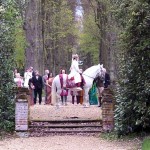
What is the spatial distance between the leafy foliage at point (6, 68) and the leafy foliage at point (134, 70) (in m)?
3.75

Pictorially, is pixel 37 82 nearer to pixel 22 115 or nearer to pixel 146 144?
pixel 22 115

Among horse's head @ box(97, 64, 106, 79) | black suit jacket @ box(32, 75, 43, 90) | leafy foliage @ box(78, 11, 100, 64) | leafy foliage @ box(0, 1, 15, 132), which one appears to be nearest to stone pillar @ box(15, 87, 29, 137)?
leafy foliage @ box(0, 1, 15, 132)

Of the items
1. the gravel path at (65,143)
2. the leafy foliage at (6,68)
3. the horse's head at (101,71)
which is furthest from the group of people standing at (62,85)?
the gravel path at (65,143)

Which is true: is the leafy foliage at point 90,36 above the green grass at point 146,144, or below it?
above

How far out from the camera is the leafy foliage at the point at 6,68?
15883mm

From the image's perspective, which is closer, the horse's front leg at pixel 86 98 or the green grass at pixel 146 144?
the green grass at pixel 146 144

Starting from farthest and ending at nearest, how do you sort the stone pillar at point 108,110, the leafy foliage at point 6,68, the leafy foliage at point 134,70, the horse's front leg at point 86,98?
the horse's front leg at point 86,98 < the leafy foliage at point 6,68 < the stone pillar at point 108,110 < the leafy foliage at point 134,70

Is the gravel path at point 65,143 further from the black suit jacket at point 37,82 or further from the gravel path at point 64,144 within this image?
the black suit jacket at point 37,82

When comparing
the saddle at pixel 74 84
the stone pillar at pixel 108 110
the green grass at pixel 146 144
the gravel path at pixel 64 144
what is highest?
the saddle at pixel 74 84

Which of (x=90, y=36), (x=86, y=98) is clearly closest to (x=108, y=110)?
(x=86, y=98)

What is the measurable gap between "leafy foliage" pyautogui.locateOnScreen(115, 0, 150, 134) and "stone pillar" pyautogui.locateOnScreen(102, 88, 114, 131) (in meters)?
0.68

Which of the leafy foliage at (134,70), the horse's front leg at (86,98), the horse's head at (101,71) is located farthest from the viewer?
the horse's front leg at (86,98)

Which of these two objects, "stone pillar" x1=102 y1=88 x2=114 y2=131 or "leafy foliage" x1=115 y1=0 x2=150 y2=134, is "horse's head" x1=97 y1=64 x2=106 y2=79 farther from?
"leafy foliage" x1=115 y1=0 x2=150 y2=134

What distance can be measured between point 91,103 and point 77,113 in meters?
4.22
